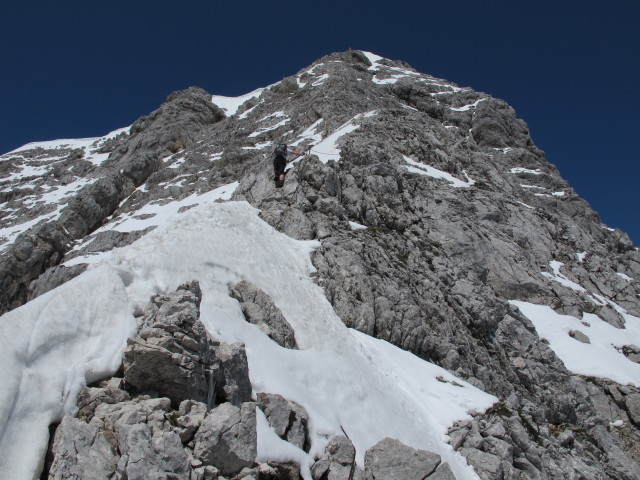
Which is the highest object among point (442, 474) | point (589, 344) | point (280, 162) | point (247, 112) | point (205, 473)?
point (280, 162)

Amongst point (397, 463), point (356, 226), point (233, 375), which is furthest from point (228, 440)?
point (356, 226)

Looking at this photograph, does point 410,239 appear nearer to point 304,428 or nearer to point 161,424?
point 304,428

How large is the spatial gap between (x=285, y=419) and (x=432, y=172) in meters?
27.4

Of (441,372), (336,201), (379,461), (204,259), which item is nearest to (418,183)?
(336,201)

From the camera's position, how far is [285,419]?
8438 millimetres

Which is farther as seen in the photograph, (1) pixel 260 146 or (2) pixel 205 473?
(1) pixel 260 146

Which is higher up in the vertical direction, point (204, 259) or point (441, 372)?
point (204, 259)

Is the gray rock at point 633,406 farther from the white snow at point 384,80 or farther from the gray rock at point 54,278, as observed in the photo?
the white snow at point 384,80

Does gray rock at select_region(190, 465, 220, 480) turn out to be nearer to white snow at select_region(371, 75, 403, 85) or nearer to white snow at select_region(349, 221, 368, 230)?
white snow at select_region(349, 221, 368, 230)

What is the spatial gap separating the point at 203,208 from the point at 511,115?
65.9 metres

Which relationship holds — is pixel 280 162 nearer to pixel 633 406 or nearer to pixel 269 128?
pixel 633 406

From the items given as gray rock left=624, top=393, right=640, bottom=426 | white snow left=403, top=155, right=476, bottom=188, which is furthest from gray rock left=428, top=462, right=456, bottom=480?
white snow left=403, top=155, right=476, bottom=188

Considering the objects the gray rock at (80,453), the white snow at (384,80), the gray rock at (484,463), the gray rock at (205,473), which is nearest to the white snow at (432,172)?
the gray rock at (484,463)

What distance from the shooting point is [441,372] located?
15.4 meters
